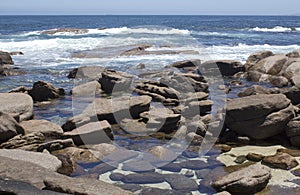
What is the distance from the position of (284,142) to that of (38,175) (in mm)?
4935

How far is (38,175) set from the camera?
5.71 m

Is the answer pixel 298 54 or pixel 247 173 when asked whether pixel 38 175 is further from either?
pixel 298 54

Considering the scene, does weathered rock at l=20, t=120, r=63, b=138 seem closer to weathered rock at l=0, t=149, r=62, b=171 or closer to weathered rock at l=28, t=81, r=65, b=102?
weathered rock at l=0, t=149, r=62, b=171

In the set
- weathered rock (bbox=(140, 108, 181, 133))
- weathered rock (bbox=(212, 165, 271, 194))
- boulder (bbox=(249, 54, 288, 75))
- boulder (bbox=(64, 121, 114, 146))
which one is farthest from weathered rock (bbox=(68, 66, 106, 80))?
weathered rock (bbox=(212, 165, 271, 194))

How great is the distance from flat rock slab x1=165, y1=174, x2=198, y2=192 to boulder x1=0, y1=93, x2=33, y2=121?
4.06m

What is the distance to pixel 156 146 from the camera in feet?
25.9

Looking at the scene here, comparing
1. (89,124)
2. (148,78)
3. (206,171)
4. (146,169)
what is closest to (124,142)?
(89,124)

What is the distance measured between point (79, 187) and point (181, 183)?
185cm

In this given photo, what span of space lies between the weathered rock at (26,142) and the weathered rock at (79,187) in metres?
2.38

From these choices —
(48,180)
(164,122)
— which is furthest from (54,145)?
(164,122)

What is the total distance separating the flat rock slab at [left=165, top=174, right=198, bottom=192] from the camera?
622cm

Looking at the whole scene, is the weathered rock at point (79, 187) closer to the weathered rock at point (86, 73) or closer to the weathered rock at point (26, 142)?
the weathered rock at point (26, 142)

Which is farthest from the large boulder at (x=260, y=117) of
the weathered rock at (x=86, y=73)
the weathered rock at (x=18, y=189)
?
the weathered rock at (x=86, y=73)

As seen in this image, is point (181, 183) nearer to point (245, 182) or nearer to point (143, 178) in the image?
point (143, 178)
